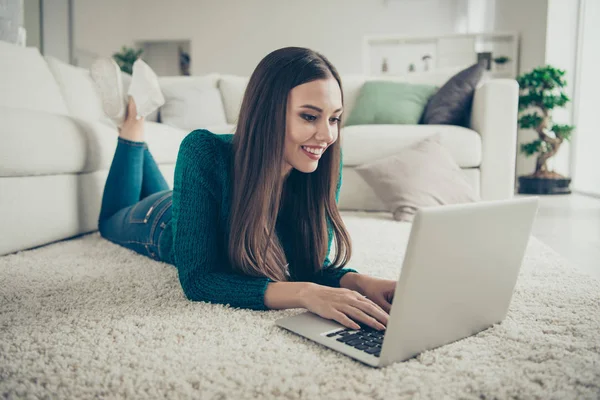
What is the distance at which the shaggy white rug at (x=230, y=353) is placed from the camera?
68 cm

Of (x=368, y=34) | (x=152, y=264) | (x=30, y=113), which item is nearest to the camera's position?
(x=152, y=264)

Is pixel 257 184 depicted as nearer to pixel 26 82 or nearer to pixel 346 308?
pixel 346 308

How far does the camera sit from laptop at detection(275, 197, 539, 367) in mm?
658

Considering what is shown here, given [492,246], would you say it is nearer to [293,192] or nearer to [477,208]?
[477,208]

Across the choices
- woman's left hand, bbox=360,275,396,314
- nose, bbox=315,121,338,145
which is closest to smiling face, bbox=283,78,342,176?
nose, bbox=315,121,338,145

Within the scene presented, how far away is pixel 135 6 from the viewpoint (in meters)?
7.37

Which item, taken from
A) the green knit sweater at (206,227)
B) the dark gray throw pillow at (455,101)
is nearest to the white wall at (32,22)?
the dark gray throw pillow at (455,101)

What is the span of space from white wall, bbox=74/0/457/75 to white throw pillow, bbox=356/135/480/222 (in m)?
4.45

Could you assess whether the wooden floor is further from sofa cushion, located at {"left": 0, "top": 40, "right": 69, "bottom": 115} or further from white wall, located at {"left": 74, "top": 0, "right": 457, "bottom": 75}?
white wall, located at {"left": 74, "top": 0, "right": 457, "bottom": 75}

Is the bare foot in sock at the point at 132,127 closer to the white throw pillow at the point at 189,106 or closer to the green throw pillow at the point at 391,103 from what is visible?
the white throw pillow at the point at 189,106

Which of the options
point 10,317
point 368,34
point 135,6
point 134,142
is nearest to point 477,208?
point 10,317

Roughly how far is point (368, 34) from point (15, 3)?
5.05m

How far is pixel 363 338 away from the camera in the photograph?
0.82 metres

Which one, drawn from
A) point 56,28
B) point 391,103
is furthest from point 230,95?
point 56,28
